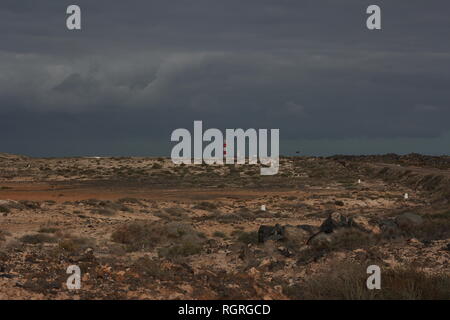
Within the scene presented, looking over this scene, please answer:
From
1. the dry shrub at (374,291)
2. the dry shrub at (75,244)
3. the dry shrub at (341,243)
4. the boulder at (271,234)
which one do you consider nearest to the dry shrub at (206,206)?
the boulder at (271,234)

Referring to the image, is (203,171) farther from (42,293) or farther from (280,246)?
(42,293)

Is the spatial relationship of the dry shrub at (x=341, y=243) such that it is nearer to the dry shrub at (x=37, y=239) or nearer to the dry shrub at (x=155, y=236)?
the dry shrub at (x=155, y=236)

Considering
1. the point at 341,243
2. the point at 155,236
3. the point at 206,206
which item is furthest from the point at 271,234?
the point at 206,206

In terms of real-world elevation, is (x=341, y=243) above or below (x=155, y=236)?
above

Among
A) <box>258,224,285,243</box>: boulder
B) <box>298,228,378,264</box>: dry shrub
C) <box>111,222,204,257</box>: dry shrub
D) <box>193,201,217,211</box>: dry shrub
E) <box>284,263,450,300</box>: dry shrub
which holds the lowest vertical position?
<box>193,201,217,211</box>: dry shrub

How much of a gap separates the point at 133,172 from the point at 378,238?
65.8m

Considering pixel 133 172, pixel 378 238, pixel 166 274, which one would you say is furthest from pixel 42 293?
pixel 133 172

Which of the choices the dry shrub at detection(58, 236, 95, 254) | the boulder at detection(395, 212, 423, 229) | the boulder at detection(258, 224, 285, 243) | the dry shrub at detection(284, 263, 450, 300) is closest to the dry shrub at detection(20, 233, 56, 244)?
the dry shrub at detection(58, 236, 95, 254)

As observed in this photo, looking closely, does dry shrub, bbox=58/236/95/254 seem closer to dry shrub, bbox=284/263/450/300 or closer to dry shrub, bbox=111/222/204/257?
dry shrub, bbox=111/222/204/257

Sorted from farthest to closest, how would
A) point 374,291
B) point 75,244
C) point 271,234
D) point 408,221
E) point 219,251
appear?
1. point 408,221
2. point 271,234
3. point 75,244
4. point 219,251
5. point 374,291

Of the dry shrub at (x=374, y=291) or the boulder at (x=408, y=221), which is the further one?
the boulder at (x=408, y=221)

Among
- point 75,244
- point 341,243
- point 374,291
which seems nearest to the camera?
point 374,291

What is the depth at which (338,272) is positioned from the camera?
1274 centimetres

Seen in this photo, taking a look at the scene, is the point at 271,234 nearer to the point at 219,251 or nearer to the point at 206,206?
the point at 219,251
